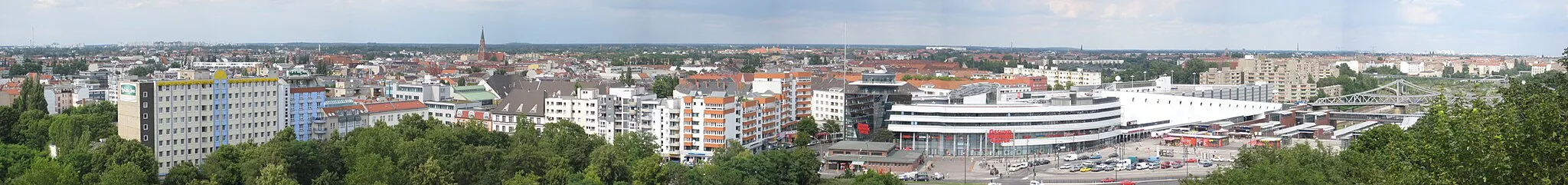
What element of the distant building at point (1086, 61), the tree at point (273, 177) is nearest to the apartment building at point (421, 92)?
the tree at point (273, 177)

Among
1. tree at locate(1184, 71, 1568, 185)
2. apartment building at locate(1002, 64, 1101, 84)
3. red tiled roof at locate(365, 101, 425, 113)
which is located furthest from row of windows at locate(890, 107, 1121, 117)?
apartment building at locate(1002, 64, 1101, 84)

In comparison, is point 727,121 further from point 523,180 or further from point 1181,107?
point 1181,107

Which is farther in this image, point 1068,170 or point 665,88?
point 665,88

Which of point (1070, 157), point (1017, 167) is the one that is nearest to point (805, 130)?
point (1070, 157)

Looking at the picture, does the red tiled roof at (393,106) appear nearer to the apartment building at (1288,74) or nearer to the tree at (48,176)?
the tree at (48,176)

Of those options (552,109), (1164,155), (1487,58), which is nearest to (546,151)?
(552,109)

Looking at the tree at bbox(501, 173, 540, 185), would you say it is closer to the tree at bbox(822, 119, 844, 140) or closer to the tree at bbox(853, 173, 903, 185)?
the tree at bbox(853, 173, 903, 185)
